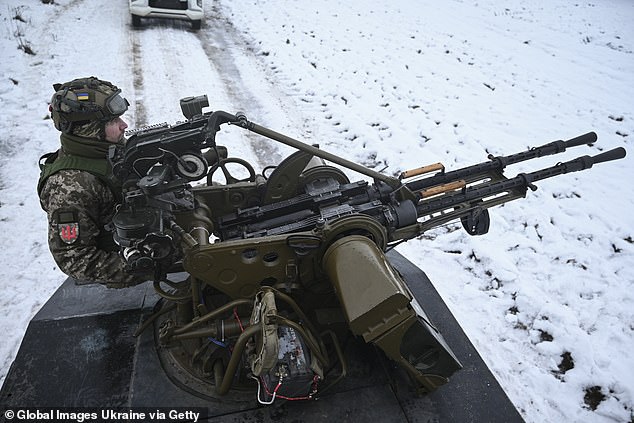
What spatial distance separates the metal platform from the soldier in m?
0.63

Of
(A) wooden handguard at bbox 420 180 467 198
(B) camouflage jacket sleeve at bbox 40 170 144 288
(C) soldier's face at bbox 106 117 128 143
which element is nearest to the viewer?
(B) camouflage jacket sleeve at bbox 40 170 144 288

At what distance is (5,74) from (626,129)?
1178 centimetres

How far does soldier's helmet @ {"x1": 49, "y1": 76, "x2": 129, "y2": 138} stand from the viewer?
345cm

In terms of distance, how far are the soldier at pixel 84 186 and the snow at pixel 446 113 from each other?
191cm

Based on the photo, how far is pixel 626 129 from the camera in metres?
8.50

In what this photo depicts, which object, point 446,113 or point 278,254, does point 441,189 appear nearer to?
point 278,254

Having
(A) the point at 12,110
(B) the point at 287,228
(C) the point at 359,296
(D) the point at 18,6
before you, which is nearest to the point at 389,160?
(B) the point at 287,228

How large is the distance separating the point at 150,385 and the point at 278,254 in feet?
4.68

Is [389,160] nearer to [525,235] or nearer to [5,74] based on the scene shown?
[525,235]

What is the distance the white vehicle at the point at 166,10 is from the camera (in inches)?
455

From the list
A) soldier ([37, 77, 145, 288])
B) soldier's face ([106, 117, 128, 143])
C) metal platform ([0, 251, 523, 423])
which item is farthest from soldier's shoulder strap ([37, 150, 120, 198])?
metal platform ([0, 251, 523, 423])

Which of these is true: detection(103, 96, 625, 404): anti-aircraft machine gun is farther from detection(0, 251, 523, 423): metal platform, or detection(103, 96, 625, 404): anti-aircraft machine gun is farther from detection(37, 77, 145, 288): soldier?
detection(37, 77, 145, 288): soldier

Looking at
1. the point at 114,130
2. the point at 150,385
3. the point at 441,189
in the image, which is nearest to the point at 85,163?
the point at 114,130

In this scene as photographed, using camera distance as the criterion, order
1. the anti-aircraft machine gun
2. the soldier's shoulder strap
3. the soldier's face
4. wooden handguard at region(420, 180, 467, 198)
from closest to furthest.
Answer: the anti-aircraft machine gun
the soldier's shoulder strap
the soldier's face
wooden handguard at region(420, 180, 467, 198)
